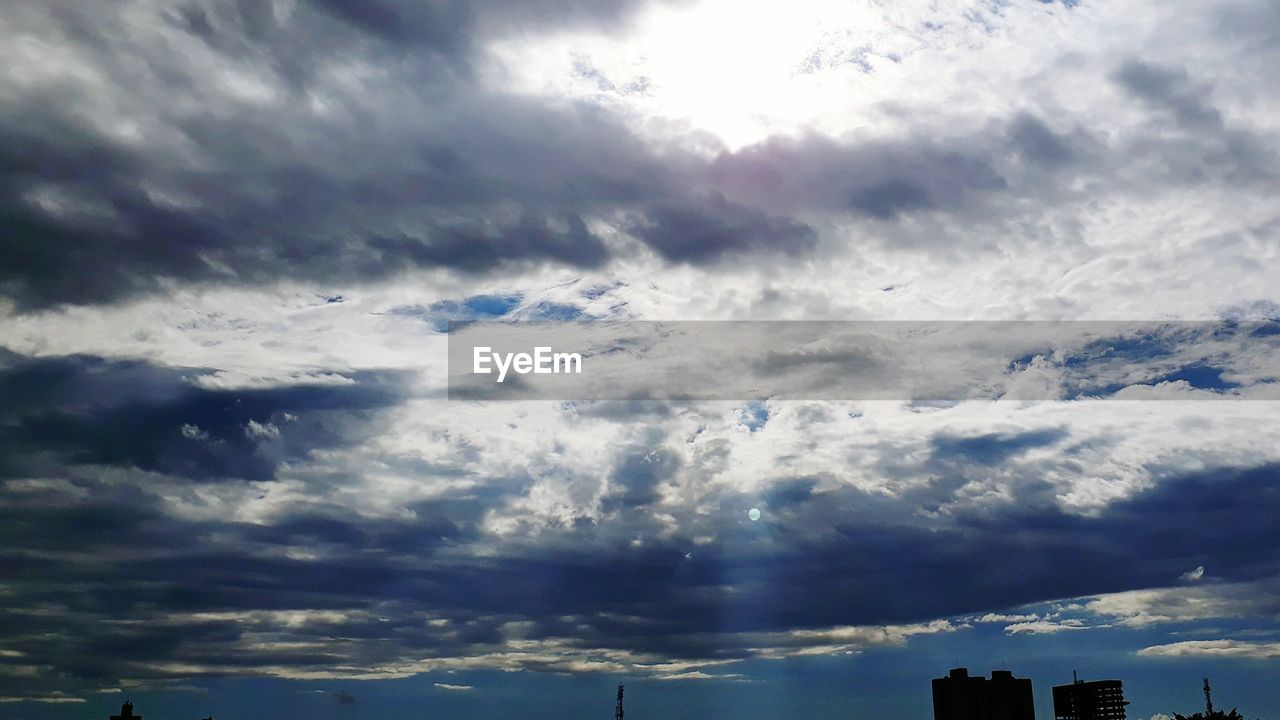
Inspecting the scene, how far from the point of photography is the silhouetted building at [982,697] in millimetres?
147462

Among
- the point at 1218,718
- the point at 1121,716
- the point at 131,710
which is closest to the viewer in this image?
the point at 1218,718

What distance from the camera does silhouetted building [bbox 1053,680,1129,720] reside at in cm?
14875

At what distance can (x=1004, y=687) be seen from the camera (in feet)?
495

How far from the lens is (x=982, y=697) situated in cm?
14962

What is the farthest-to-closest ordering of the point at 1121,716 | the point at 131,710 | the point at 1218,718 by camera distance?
the point at 131,710 < the point at 1121,716 < the point at 1218,718

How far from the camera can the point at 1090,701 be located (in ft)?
498

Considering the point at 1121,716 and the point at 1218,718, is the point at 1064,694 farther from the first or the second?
the point at 1218,718

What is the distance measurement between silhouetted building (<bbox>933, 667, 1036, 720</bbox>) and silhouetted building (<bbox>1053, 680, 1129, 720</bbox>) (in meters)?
6.27

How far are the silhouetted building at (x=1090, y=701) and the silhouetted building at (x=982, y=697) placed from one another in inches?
247

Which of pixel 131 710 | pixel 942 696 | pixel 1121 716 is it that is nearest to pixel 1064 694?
pixel 1121 716

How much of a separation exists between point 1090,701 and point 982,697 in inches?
647

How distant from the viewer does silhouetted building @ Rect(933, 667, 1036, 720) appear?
14746 centimetres

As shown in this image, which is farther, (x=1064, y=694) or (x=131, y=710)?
(x=131, y=710)

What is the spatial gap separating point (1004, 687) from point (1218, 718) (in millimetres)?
27267
